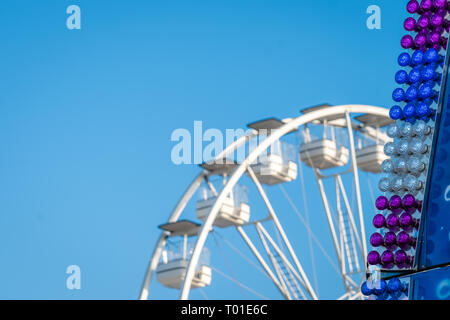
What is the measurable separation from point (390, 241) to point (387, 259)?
0.29m

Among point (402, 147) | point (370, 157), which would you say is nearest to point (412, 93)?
point (402, 147)

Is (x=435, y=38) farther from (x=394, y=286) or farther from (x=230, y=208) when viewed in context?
(x=230, y=208)

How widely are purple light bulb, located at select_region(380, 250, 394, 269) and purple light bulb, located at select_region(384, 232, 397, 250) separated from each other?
0.10 metres

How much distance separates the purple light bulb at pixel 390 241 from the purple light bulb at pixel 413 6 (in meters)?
3.92

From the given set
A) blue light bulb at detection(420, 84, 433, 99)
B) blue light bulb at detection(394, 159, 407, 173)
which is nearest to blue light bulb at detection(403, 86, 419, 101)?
blue light bulb at detection(420, 84, 433, 99)

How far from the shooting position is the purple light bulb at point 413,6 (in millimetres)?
18188

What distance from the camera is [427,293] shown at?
617 inches

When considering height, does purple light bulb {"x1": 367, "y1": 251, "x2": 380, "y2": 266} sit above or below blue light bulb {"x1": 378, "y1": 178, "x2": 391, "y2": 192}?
below

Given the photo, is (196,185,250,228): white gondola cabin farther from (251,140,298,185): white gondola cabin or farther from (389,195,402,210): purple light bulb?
(389,195,402,210): purple light bulb

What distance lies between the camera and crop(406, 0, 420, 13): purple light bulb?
1819 centimetres

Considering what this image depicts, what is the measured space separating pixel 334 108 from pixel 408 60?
24.4 meters

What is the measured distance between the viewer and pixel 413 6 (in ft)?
59.8
